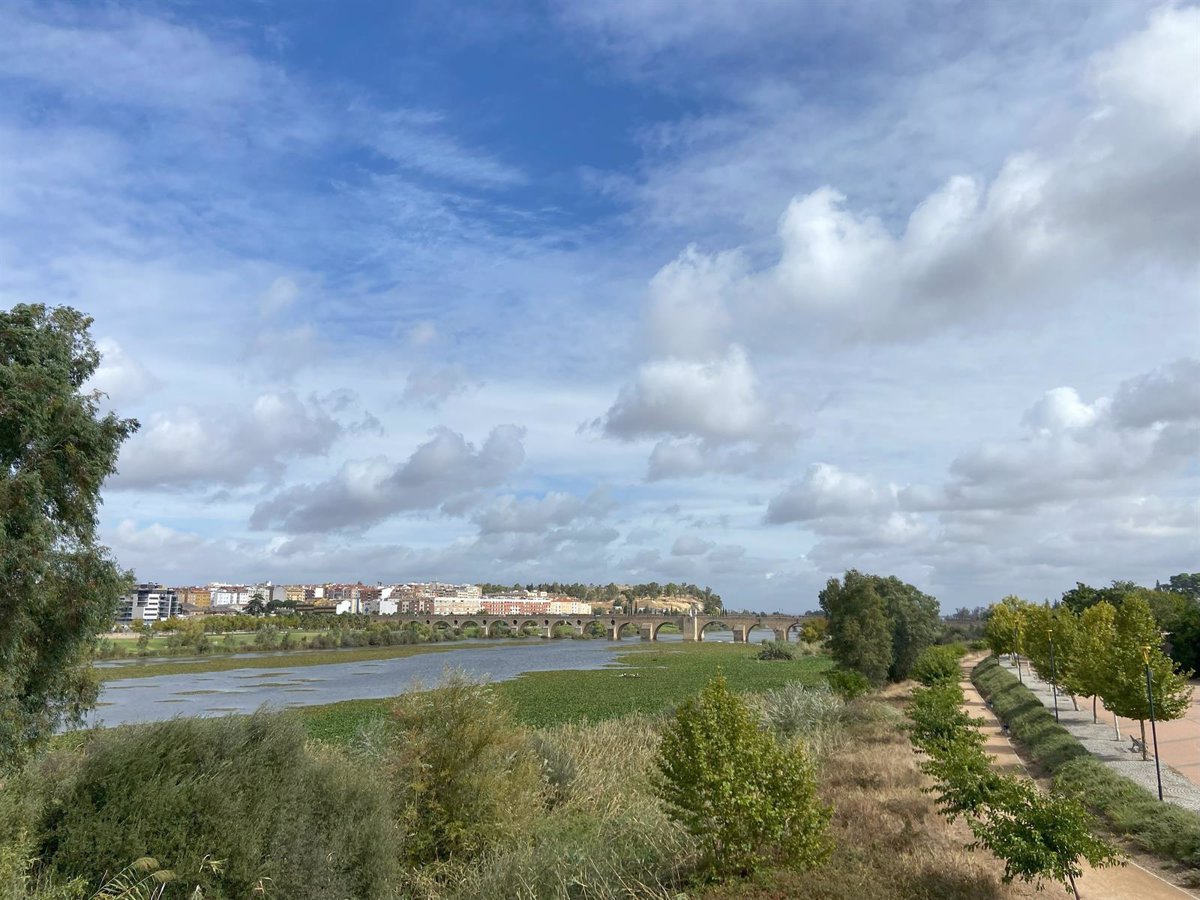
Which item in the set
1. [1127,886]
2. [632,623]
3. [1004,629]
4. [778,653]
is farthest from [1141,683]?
[632,623]

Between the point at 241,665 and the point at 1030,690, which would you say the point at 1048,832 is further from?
the point at 241,665

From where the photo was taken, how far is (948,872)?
1099cm

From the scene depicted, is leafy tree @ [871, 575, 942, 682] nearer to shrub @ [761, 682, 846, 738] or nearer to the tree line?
the tree line

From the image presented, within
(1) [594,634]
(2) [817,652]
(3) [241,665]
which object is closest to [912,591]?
(2) [817,652]

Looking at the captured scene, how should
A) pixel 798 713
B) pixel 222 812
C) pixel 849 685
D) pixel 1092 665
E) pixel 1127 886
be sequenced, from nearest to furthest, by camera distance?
pixel 222 812, pixel 1127 886, pixel 1092 665, pixel 798 713, pixel 849 685

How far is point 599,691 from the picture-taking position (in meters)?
51.3

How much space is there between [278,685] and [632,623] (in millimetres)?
98071

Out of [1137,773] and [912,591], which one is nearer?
[1137,773]

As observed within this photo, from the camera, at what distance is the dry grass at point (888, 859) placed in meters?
10.1

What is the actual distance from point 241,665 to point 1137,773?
81210 millimetres

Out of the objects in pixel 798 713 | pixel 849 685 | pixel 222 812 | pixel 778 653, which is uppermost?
pixel 222 812

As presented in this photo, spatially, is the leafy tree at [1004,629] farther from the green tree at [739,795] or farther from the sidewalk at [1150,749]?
the green tree at [739,795]

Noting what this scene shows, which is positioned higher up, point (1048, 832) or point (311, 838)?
point (1048, 832)

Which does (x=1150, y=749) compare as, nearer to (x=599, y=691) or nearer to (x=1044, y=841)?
(x=1044, y=841)
